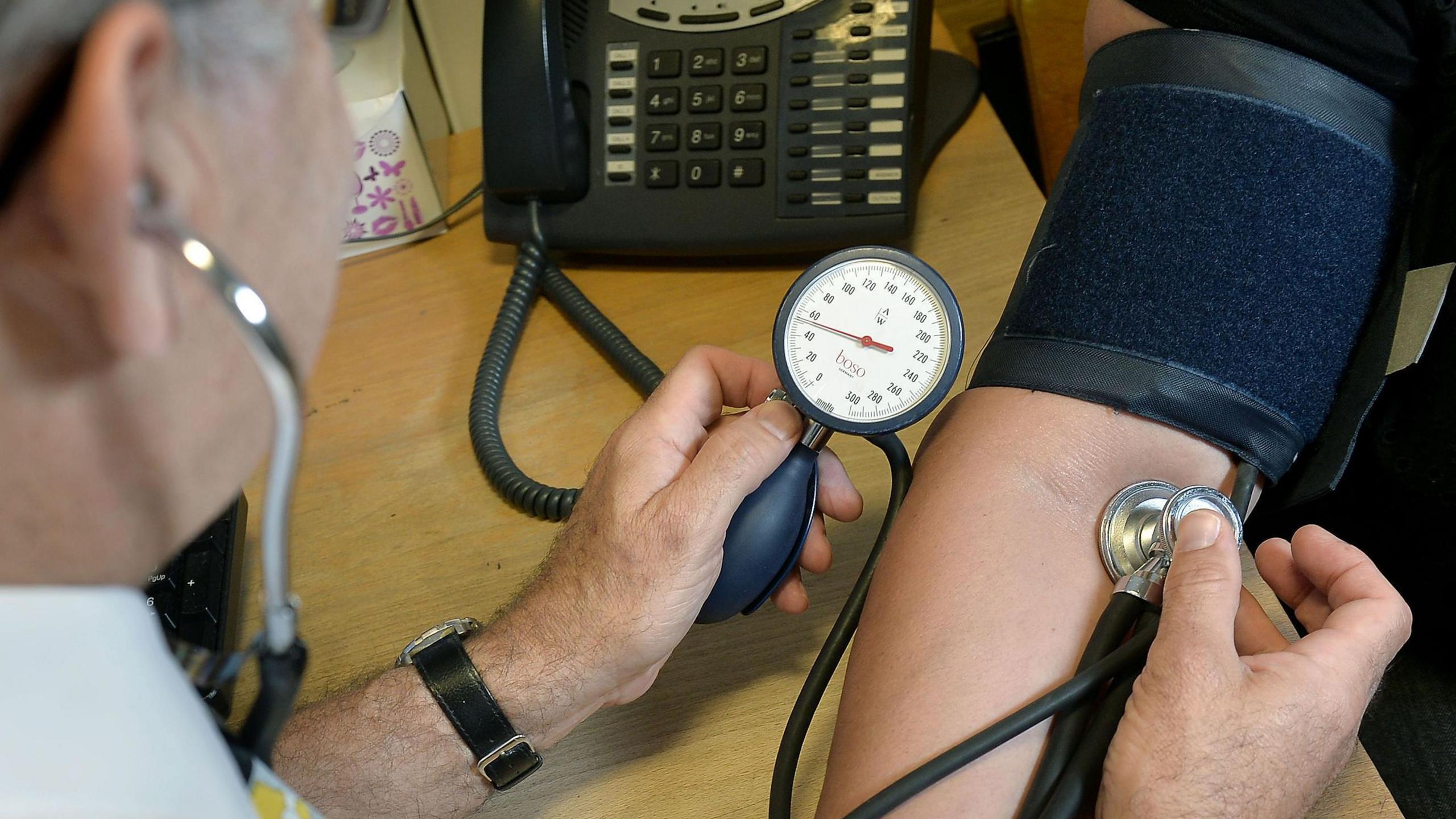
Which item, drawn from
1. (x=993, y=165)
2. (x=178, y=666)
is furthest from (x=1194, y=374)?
(x=178, y=666)

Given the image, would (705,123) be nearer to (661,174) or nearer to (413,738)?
(661,174)

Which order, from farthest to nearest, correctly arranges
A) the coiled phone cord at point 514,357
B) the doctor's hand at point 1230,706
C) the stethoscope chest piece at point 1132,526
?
the coiled phone cord at point 514,357 < the stethoscope chest piece at point 1132,526 < the doctor's hand at point 1230,706

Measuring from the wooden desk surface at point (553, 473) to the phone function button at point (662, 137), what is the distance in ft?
0.37

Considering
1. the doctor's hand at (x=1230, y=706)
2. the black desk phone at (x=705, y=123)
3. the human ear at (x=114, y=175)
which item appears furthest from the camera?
the black desk phone at (x=705, y=123)

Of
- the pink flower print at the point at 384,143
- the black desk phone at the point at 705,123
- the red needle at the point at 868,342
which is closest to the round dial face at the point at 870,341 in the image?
the red needle at the point at 868,342

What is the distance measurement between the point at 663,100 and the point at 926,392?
437 millimetres

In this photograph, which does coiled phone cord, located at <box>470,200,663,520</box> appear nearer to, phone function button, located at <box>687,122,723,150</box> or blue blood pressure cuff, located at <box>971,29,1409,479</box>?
phone function button, located at <box>687,122,723,150</box>

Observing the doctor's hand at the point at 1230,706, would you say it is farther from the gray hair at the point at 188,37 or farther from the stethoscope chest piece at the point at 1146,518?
the gray hair at the point at 188,37

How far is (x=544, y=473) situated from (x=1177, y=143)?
1.76 ft

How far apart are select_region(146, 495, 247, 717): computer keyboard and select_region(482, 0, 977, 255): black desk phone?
0.38m

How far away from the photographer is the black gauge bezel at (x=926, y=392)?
68cm

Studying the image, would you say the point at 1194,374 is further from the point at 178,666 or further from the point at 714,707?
the point at 178,666

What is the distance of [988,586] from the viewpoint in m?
0.66

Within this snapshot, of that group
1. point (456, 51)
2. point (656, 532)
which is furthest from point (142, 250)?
point (456, 51)
